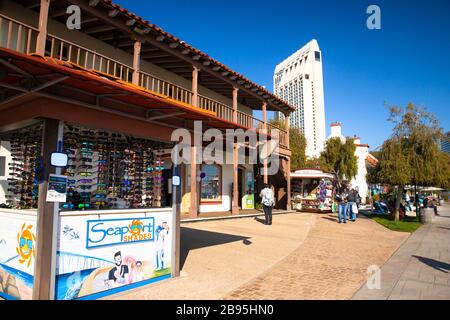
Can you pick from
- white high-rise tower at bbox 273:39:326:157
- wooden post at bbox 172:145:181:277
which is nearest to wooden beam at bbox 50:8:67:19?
wooden post at bbox 172:145:181:277

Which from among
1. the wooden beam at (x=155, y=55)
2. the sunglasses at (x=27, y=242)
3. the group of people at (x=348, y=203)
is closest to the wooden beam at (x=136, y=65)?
the wooden beam at (x=155, y=55)

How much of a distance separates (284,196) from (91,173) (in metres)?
16.4

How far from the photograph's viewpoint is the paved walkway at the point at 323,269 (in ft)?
15.5

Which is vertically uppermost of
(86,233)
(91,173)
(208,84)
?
(208,84)

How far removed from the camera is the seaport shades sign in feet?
13.7

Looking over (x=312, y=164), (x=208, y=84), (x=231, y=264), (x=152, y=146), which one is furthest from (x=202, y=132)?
(x=312, y=164)

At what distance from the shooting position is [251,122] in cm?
1750

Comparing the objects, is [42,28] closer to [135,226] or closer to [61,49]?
[61,49]

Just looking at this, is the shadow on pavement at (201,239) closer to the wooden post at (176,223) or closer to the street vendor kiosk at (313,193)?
the wooden post at (176,223)

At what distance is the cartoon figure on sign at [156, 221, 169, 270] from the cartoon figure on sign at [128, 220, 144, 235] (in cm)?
37

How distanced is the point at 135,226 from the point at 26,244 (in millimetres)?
1425

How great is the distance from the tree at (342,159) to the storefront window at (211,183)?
1977 cm
